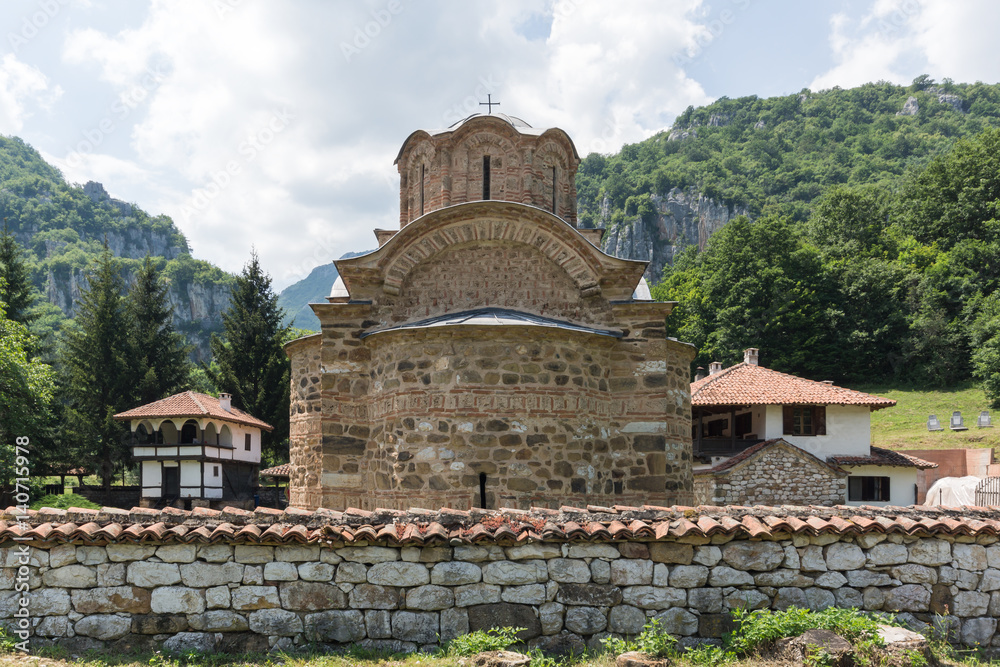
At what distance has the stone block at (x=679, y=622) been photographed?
6137 millimetres

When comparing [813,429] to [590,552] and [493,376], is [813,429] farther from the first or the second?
[590,552]

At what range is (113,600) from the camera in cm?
619

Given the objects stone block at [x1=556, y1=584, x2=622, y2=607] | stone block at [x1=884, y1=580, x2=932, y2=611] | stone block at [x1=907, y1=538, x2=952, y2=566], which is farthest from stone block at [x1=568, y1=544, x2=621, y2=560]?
stone block at [x1=907, y1=538, x2=952, y2=566]

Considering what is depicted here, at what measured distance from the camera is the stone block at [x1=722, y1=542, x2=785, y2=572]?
20.5 feet

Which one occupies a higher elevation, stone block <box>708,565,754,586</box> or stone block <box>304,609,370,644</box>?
stone block <box>708,565,754,586</box>

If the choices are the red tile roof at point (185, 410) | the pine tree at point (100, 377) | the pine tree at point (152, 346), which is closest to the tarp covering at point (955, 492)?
the red tile roof at point (185, 410)

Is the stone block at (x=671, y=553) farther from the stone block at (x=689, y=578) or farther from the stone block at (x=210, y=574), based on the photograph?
the stone block at (x=210, y=574)

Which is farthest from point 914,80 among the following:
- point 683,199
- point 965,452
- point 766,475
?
point 766,475

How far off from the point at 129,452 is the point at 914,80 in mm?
109567

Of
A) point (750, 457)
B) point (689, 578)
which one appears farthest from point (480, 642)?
point (750, 457)

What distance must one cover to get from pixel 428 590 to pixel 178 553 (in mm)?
2201

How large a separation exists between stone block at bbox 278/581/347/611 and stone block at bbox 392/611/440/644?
0.49 meters

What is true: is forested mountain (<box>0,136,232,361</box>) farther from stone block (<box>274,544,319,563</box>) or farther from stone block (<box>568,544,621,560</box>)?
stone block (<box>568,544,621,560</box>)

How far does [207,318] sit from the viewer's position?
80750 mm
